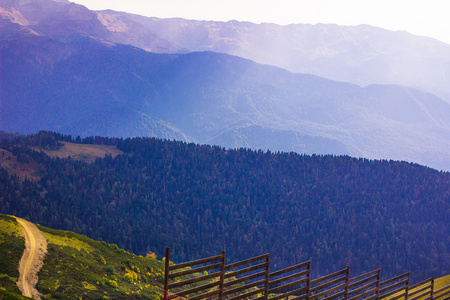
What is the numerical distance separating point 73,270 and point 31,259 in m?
4.90

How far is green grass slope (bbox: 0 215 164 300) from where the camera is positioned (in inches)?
1423

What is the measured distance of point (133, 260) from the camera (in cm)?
6625

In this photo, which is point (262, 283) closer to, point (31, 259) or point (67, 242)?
point (31, 259)

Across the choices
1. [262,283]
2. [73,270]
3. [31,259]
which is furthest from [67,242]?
[262,283]

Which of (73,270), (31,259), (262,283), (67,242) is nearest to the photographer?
(262,283)

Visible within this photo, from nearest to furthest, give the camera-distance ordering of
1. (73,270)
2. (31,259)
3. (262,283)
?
(262,283) → (31,259) → (73,270)

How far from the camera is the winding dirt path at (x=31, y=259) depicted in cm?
3481

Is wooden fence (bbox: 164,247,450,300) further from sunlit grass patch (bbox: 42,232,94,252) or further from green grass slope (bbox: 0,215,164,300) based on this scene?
sunlit grass patch (bbox: 42,232,94,252)

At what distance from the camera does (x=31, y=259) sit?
39.7 meters

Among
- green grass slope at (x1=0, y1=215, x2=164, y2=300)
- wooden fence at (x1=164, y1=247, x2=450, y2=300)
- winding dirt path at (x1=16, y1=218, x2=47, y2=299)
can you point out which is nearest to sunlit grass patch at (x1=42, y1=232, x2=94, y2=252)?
green grass slope at (x1=0, y1=215, x2=164, y2=300)

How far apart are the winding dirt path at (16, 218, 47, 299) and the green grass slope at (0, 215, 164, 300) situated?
0.46m

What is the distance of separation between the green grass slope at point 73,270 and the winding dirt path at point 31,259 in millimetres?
460

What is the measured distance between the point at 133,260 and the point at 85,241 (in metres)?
10.1

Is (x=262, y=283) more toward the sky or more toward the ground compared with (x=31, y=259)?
more toward the sky
